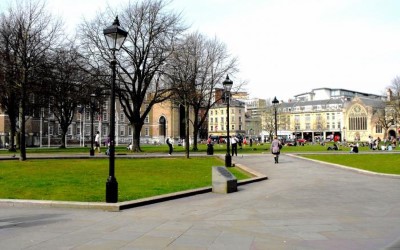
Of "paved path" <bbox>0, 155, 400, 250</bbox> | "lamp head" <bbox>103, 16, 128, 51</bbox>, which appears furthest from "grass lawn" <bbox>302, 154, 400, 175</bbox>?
"lamp head" <bbox>103, 16, 128, 51</bbox>

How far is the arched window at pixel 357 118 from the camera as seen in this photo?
126562 millimetres

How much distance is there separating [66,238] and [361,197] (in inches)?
335

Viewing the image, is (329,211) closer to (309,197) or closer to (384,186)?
(309,197)

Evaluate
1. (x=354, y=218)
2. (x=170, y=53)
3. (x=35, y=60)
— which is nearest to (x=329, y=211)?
(x=354, y=218)

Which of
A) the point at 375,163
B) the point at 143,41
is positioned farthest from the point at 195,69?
the point at 375,163

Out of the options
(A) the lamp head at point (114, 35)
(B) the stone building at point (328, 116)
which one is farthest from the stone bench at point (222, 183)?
(B) the stone building at point (328, 116)

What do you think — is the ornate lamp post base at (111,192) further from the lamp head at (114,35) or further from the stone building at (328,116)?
the stone building at (328,116)

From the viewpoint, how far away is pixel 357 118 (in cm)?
12825

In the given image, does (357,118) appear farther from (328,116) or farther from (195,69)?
(195,69)

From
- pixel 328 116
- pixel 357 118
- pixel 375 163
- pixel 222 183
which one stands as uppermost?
pixel 328 116

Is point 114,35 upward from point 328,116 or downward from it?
downward

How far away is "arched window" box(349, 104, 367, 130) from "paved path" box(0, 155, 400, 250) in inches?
4810

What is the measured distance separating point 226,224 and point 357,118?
130 meters

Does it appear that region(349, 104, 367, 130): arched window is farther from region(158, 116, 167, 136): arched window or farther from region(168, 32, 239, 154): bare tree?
region(168, 32, 239, 154): bare tree
